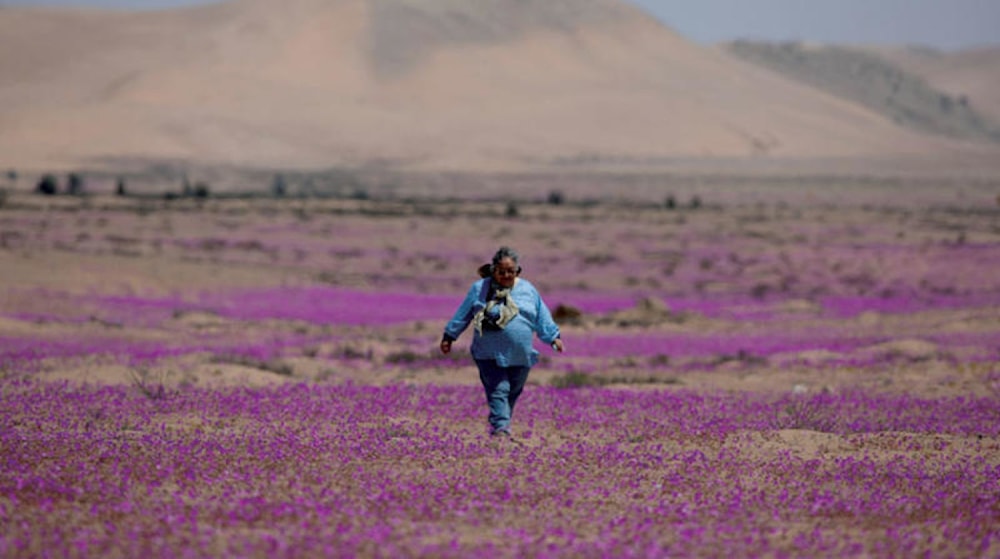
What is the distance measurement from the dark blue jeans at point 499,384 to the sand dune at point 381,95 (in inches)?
4039

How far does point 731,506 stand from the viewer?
896 centimetres

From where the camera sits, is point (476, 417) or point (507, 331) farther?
point (476, 417)

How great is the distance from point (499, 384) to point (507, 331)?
19.1 inches

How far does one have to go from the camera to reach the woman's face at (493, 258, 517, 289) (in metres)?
11.2

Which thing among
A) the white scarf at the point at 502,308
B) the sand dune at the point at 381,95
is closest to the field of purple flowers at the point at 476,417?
the white scarf at the point at 502,308

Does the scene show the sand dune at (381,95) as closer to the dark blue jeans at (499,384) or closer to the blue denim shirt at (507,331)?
the dark blue jeans at (499,384)

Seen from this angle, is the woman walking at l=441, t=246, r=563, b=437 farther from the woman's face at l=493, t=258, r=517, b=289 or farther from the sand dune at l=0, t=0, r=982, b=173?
the sand dune at l=0, t=0, r=982, b=173

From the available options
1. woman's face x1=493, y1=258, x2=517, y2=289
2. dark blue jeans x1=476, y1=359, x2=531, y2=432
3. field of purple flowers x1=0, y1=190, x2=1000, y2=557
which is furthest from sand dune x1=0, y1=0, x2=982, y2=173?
woman's face x1=493, y1=258, x2=517, y2=289

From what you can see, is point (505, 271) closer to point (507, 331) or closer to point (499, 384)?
point (507, 331)

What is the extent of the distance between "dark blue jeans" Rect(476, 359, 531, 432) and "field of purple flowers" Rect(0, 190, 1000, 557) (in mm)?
234

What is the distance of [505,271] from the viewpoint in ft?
36.7

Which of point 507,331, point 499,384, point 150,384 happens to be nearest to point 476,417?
point 499,384

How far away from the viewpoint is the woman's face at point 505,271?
11188 mm

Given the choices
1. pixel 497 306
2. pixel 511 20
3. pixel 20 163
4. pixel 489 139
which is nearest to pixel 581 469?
pixel 497 306
